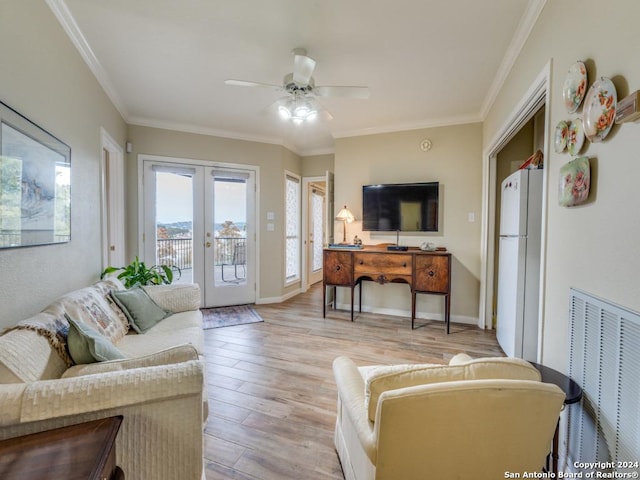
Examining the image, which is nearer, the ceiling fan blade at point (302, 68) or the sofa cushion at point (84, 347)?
the sofa cushion at point (84, 347)

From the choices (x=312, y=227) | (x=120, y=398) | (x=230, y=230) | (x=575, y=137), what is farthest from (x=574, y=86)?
(x=312, y=227)

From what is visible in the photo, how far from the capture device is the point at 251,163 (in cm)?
449

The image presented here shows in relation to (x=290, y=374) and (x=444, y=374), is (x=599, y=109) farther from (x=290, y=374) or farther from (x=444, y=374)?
(x=290, y=374)

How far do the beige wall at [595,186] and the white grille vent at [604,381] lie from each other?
0.07 m

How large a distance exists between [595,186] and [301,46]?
2072 mm

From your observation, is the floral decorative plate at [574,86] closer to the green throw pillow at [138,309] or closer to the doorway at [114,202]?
the green throw pillow at [138,309]

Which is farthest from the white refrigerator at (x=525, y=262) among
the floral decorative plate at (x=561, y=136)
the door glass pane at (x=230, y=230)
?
the door glass pane at (x=230, y=230)

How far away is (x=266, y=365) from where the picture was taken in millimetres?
2553

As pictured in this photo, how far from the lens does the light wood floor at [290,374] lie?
5.03 feet

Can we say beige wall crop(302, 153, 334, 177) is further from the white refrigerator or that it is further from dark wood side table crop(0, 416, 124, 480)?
dark wood side table crop(0, 416, 124, 480)

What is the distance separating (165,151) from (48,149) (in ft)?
7.69

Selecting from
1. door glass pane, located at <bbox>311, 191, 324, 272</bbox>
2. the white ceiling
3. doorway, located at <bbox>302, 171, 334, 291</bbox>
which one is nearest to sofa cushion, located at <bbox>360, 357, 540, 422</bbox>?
the white ceiling

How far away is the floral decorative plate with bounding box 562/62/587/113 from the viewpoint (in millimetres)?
1248

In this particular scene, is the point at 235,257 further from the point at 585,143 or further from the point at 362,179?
the point at 585,143
